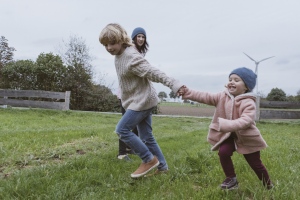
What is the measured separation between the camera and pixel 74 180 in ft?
11.6

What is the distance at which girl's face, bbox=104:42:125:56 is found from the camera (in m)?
3.69

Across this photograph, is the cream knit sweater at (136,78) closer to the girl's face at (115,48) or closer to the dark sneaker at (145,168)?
the girl's face at (115,48)

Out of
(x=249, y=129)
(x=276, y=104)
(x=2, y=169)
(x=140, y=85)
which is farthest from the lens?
(x=276, y=104)

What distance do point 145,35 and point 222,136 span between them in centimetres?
229

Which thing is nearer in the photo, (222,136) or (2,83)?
(222,136)

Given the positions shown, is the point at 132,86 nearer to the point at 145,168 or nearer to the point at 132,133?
the point at 132,133

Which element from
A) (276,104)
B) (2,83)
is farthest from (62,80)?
(276,104)

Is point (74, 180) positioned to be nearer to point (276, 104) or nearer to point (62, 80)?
point (276, 104)

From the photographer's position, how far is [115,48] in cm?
370

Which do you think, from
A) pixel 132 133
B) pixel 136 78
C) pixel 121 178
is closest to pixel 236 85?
pixel 136 78

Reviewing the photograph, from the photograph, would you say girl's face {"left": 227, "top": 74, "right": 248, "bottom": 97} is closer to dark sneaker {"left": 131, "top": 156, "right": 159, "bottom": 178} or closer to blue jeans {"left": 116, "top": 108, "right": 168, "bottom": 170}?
blue jeans {"left": 116, "top": 108, "right": 168, "bottom": 170}

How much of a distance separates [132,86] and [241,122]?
145 cm

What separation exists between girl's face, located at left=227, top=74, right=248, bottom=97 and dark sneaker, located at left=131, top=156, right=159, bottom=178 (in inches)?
53.1

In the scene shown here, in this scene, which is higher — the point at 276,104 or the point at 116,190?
the point at 276,104
